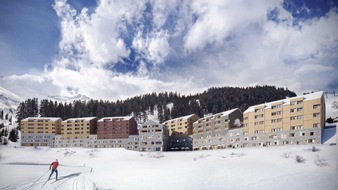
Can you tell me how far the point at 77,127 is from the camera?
97.1 feet

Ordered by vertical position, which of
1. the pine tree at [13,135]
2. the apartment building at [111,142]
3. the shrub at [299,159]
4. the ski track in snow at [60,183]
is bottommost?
the apartment building at [111,142]

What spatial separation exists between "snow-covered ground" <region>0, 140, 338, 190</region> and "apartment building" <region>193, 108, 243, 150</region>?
1476 centimetres

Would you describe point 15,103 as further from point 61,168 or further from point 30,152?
point 61,168

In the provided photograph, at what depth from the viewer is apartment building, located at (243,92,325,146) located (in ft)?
50.7

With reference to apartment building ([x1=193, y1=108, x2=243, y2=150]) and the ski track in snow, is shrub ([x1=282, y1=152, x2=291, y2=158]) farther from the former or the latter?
apartment building ([x1=193, y1=108, x2=243, y2=150])

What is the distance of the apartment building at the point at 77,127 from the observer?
2682cm

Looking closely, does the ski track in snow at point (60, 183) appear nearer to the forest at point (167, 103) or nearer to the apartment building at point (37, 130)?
the forest at point (167, 103)

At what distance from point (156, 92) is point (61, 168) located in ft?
18.3

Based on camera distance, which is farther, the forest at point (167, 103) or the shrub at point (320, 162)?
the forest at point (167, 103)

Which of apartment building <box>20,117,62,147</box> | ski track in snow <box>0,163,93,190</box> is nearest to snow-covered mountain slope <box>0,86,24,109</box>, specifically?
ski track in snow <box>0,163,93,190</box>

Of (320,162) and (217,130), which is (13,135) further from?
(217,130)

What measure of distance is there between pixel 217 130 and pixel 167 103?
16.1 m

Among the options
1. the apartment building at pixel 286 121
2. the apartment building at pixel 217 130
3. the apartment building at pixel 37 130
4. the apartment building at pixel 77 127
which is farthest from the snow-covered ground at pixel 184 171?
A: the apartment building at pixel 217 130

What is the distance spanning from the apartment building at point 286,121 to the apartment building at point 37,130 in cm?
1591
